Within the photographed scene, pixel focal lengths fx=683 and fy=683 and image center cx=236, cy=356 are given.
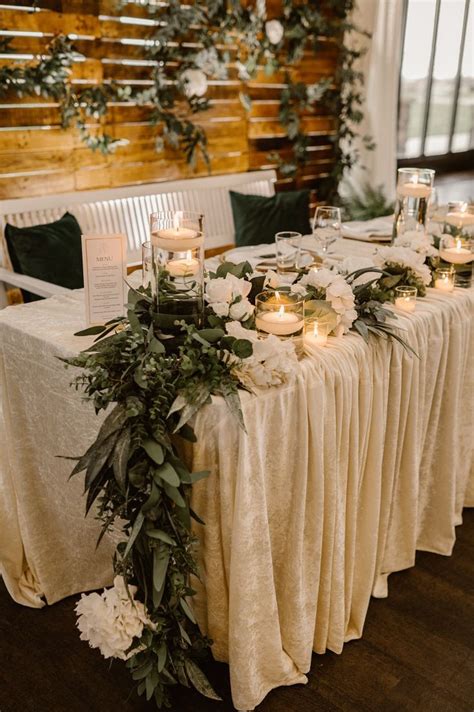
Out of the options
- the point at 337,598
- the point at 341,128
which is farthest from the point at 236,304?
the point at 341,128

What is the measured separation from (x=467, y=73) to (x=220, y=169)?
5.76 metres

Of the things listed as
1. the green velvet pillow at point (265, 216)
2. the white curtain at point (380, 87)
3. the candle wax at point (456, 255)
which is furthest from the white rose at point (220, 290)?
the white curtain at point (380, 87)

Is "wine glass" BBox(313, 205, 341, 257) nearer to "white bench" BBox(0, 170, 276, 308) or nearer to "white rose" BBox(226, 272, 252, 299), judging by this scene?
"white rose" BBox(226, 272, 252, 299)

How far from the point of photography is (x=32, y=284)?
283 centimetres

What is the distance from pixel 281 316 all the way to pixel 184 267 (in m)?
0.26

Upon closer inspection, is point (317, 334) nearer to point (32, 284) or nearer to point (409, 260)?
point (409, 260)

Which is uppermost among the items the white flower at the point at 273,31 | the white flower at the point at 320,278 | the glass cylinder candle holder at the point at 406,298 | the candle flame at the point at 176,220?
the white flower at the point at 273,31

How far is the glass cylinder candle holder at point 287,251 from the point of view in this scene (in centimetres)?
218

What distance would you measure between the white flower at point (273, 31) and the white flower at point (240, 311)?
3.38 meters

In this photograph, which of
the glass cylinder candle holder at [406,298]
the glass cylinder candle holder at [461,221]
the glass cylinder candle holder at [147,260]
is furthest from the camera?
the glass cylinder candle holder at [461,221]

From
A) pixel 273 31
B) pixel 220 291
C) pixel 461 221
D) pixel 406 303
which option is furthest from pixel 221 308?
pixel 273 31

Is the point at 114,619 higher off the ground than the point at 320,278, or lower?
lower

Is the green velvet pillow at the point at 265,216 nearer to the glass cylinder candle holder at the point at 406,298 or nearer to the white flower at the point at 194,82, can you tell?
the white flower at the point at 194,82

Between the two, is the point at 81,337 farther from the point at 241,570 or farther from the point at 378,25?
the point at 378,25
